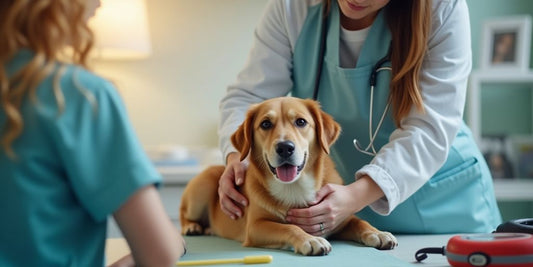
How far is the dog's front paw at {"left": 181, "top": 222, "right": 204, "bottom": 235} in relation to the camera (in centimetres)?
164

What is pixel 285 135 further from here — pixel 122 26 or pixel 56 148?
pixel 122 26

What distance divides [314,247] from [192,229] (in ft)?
1.84

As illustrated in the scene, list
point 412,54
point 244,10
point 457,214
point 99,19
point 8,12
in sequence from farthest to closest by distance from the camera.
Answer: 1. point 244,10
2. point 99,19
3. point 457,214
4. point 412,54
5. point 8,12

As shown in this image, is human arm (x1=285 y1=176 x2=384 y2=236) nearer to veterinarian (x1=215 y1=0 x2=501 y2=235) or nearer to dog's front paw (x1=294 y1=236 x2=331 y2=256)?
veterinarian (x1=215 y1=0 x2=501 y2=235)

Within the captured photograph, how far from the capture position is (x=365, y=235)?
130 centimetres

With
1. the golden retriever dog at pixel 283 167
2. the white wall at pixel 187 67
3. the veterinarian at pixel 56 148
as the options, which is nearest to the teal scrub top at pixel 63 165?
the veterinarian at pixel 56 148

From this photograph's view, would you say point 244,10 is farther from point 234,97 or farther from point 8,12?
point 8,12

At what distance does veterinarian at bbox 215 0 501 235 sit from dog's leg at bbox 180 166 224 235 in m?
0.15

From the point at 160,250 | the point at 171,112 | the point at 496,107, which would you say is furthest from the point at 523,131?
the point at 160,250

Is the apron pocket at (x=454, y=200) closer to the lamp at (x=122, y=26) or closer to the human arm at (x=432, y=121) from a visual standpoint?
the human arm at (x=432, y=121)

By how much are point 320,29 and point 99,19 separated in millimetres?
1585

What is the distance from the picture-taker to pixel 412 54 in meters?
1.40

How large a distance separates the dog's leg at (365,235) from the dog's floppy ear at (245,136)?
0.29 metres

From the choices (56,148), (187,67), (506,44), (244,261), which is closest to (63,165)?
(56,148)
